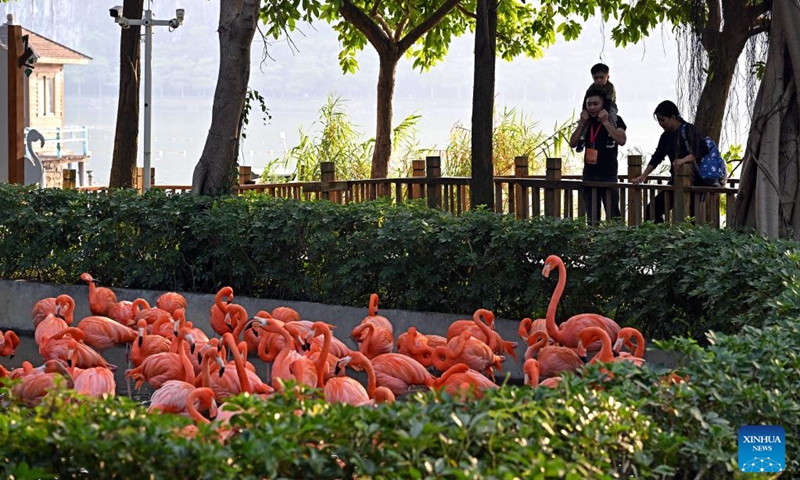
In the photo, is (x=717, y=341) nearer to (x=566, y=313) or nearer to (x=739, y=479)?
(x=739, y=479)

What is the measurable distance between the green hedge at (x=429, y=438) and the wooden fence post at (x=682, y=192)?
7222 mm

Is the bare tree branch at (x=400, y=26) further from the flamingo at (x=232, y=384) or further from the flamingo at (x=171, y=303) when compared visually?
the flamingo at (x=232, y=384)

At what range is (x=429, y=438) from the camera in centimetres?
361

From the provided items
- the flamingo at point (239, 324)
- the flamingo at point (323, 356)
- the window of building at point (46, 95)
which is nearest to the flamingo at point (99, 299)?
the flamingo at point (239, 324)

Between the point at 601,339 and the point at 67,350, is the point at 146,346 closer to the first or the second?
the point at 67,350

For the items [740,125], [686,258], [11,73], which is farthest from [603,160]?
[11,73]

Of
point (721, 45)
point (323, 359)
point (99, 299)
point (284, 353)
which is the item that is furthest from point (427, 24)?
point (323, 359)

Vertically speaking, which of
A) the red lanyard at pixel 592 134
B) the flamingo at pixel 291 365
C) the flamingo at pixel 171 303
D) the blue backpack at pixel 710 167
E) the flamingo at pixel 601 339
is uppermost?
the red lanyard at pixel 592 134

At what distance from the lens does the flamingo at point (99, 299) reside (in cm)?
1002

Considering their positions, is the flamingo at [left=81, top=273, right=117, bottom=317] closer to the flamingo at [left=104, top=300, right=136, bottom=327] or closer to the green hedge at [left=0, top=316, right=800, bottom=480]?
the flamingo at [left=104, top=300, right=136, bottom=327]

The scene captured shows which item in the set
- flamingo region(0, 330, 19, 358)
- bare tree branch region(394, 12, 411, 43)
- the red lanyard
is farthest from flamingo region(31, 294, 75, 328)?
bare tree branch region(394, 12, 411, 43)

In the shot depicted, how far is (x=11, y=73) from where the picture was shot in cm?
1398

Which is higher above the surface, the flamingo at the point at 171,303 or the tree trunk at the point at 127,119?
the tree trunk at the point at 127,119

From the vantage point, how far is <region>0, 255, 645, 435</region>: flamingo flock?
6730mm
